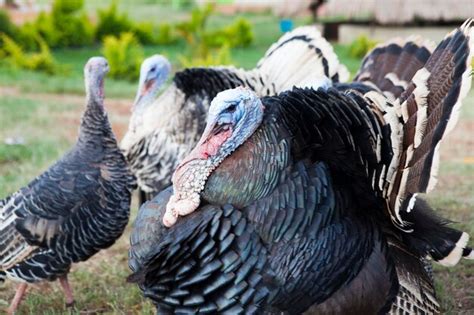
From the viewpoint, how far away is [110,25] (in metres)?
14.8

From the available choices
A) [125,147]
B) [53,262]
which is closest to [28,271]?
[53,262]

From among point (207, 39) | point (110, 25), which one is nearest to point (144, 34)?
point (110, 25)

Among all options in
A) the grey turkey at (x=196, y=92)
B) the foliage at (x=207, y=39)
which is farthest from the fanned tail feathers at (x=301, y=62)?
the foliage at (x=207, y=39)

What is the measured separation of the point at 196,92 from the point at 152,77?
2.59ft

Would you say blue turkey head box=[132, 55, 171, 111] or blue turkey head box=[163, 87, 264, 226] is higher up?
blue turkey head box=[163, 87, 264, 226]

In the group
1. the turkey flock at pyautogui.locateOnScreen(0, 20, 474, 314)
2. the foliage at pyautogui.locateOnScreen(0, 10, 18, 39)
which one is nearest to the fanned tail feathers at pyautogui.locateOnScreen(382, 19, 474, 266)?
the turkey flock at pyautogui.locateOnScreen(0, 20, 474, 314)

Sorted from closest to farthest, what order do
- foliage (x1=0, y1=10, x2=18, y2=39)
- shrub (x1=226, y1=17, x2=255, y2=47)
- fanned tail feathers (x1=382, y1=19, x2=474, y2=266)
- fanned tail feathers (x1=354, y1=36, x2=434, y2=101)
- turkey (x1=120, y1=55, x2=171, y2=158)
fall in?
fanned tail feathers (x1=382, y1=19, x2=474, y2=266)
fanned tail feathers (x1=354, y1=36, x2=434, y2=101)
turkey (x1=120, y1=55, x2=171, y2=158)
foliage (x1=0, y1=10, x2=18, y2=39)
shrub (x1=226, y1=17, x2=255, y2=47)

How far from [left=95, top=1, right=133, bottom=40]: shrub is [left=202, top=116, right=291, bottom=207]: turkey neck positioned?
12.5 m

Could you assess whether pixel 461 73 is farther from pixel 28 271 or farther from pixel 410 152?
pixel 28 271

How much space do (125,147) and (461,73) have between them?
9.23ft

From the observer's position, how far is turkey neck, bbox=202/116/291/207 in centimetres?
252

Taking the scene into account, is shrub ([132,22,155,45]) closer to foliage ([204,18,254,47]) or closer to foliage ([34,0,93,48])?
foliage ([34,0,93,48])

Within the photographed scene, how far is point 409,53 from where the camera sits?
13.4 feet

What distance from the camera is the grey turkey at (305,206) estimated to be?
2.46 meters
